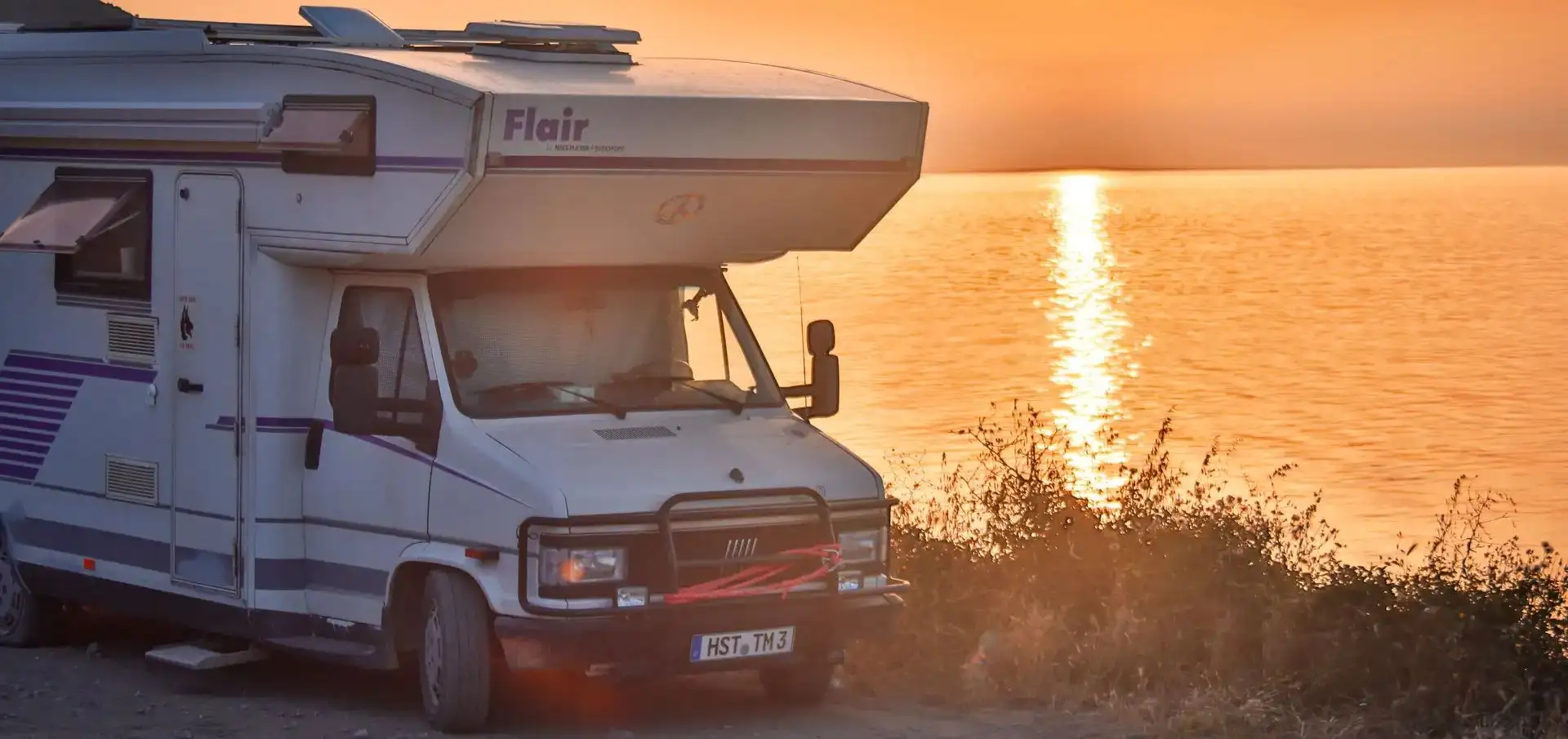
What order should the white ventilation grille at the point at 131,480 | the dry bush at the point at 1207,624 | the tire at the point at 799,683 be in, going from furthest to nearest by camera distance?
the white ventilation grille at the point at 131,480, the tire at the point at 799,683, the dry bush at the point at 1207,624

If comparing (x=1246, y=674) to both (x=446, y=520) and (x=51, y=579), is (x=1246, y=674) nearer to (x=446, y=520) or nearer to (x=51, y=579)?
(x=446, y=520)

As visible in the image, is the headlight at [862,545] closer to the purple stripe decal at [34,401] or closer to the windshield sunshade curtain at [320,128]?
the windshield sunshade curtain at [320,128]

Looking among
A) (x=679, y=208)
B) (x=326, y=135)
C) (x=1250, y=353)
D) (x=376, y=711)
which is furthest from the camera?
(x=1250, y=353)

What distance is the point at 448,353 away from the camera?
35.3ft

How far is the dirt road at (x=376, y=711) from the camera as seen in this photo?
10.8 metres

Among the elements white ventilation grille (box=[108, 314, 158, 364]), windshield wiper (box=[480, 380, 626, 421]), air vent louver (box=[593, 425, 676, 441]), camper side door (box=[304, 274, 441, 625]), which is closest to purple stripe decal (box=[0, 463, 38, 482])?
white ventilation grille (box=[108, 314, 158, 364])

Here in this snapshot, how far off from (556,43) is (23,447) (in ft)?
12.6

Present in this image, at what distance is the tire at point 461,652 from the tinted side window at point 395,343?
2.61 ft

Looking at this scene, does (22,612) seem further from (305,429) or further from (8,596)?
(305,429)

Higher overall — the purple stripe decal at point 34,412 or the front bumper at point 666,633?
the purple stripe decal at point 34,412

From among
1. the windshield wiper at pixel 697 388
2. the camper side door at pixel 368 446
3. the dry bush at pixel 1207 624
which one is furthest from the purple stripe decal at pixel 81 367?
the dry bush at pixel 1207 624

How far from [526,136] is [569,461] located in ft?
4.66

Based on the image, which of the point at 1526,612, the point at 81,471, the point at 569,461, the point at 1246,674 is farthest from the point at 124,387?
the point at 1526,612

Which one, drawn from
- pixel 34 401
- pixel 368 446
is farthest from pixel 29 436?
pixel 368 446
